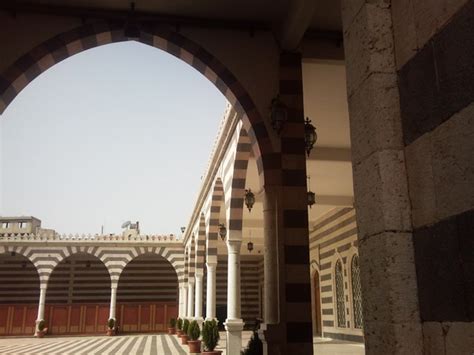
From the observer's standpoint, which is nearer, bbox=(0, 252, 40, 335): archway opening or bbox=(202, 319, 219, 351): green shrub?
bbox=(202, 319, 219, 351): green shrub

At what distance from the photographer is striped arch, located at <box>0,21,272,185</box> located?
6.07 m

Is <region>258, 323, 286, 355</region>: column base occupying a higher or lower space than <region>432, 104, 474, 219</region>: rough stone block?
lower

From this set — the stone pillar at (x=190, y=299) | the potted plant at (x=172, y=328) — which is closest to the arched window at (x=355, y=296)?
the stone pillar at (x=190, y=299)

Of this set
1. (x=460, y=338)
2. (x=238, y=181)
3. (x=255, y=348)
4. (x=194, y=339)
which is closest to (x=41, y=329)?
(x=194, y=339)

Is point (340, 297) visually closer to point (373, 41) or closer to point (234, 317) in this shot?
point (234, 317)

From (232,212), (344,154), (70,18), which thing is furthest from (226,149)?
(70,18)

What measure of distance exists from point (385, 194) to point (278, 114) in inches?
153

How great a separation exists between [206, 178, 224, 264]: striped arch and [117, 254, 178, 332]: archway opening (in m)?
12.0

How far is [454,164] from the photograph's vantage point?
1978 millimetres

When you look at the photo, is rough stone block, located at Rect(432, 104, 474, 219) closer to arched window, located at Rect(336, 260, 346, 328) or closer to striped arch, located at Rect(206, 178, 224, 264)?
striped arch, located at Rect(206, 178, 224, 264)

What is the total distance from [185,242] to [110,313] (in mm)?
4821

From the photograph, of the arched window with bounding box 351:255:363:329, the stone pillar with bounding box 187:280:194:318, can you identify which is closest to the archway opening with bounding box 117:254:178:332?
the stone pillar with bounding box 187:280:194:318

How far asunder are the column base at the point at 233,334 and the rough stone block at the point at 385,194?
8.23m

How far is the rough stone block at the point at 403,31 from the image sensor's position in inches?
91.7
